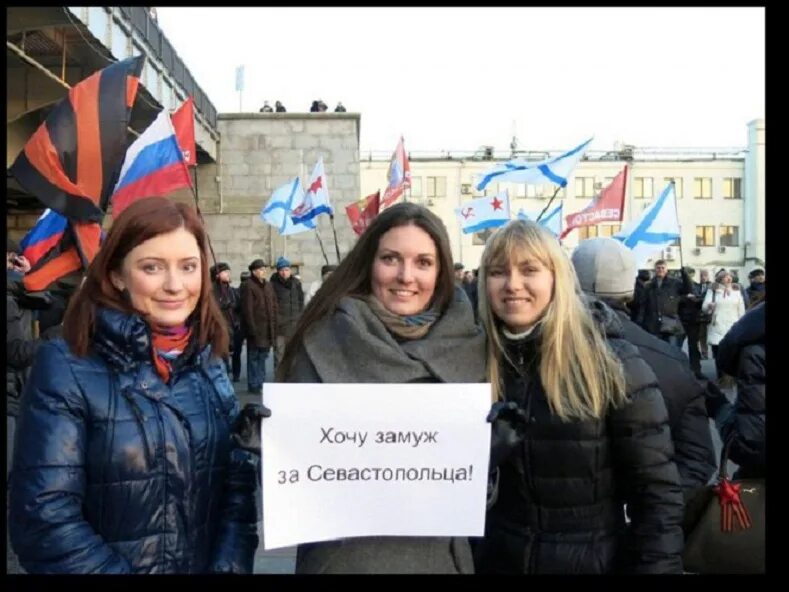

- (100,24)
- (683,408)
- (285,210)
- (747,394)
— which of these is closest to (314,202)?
(285,210)

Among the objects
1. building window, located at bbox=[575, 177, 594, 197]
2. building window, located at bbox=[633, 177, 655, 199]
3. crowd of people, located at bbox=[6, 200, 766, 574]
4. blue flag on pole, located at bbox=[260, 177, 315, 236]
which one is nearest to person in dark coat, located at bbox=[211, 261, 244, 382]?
blue flag on pole, located at bbox=[260, 177, 315, 236]

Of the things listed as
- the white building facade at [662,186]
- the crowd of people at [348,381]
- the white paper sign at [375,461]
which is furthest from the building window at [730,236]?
the white paper sign at [375,461]

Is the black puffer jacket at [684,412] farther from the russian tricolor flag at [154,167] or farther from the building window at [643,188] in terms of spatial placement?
the building window at [643,188]

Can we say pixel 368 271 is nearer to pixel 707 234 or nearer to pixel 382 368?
pixel 382 368

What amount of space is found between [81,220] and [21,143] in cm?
1029

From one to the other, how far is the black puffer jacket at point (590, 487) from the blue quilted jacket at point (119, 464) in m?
0.81

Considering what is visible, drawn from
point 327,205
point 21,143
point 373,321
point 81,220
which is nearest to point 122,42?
point 21,143

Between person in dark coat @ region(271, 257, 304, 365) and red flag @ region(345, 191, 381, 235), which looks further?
red flag @ region(345, 191, 381, 235)

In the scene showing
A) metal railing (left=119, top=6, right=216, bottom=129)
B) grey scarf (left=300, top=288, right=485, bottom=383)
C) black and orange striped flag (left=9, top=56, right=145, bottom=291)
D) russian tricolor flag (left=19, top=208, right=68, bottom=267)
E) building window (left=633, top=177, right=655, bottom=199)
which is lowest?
grey scarf (left=300, top=288, right=485, bottom=383)

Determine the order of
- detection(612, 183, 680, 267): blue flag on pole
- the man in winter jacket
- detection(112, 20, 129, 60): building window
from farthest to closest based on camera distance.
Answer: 1. detection(612, 183, 680, 267): blue flag on pole
2. detection(112, 20, 129, 60): building window
3. the man in winter jacket

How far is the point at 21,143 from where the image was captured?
1361cm

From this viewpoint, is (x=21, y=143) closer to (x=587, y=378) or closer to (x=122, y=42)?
(x=122, y=42)

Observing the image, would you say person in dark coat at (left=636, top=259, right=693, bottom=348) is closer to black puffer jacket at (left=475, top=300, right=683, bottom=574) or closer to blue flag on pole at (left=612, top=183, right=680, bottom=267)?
blue flag on pole at (left=612, top=183, right=680, bottom=267)

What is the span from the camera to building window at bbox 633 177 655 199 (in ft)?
174
